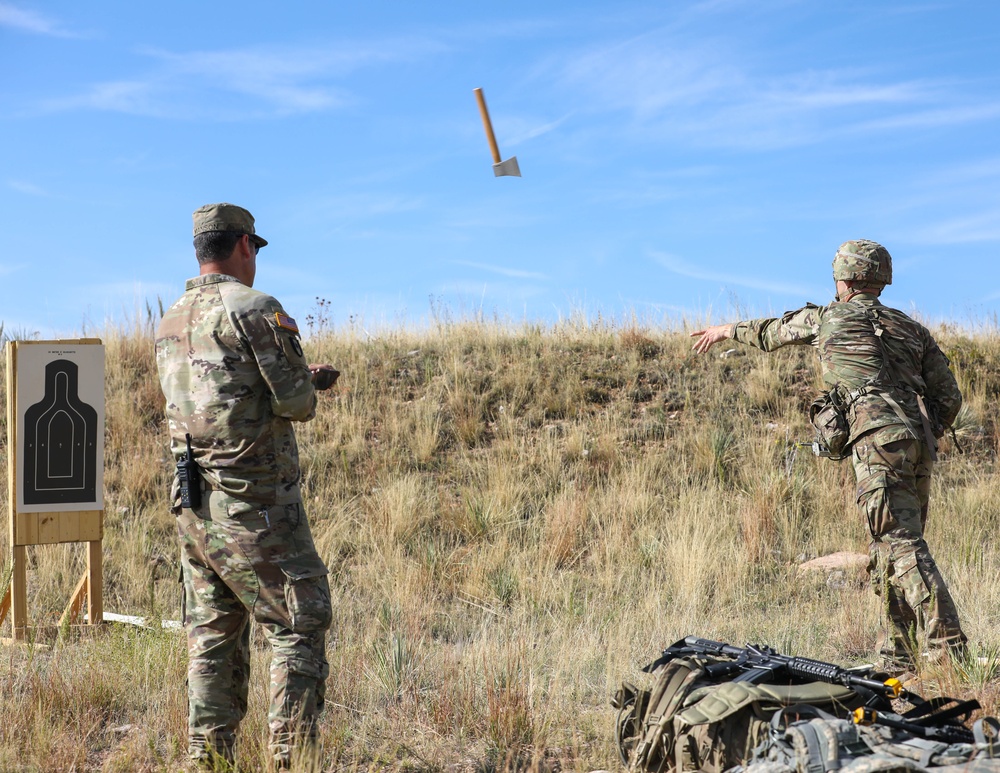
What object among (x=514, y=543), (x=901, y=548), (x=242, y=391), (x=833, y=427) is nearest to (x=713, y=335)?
(x=833, y=427)

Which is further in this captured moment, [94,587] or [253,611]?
[94,587]

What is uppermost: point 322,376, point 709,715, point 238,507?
point 322,376

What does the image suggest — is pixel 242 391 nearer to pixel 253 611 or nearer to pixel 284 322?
pixel 284 322

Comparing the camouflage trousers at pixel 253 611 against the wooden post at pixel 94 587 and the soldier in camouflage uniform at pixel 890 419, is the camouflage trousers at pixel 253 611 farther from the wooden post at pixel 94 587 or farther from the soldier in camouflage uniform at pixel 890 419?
the wooden post at pixel 94 587

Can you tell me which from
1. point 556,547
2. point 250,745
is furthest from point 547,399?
point 250,745

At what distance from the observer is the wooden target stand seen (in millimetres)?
6840

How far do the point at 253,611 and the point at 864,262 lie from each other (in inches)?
156

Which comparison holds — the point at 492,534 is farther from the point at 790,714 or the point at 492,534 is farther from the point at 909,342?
the point at 790,714

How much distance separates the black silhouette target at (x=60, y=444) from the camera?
698cm

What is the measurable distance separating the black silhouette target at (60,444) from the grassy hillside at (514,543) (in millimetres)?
1188

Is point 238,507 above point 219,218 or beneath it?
beneath

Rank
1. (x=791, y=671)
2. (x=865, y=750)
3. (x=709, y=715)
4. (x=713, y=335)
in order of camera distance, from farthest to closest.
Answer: (x=713, y=335) → (x=791, y=671) → (x=709, y=715) → (x=865, y=750)

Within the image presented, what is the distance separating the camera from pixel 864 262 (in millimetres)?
5457

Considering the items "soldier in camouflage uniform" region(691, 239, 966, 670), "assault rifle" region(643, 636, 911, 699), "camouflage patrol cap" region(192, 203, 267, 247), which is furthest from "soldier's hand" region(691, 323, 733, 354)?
"camouflage patrol cap" region(192, 203, 267, 247)
